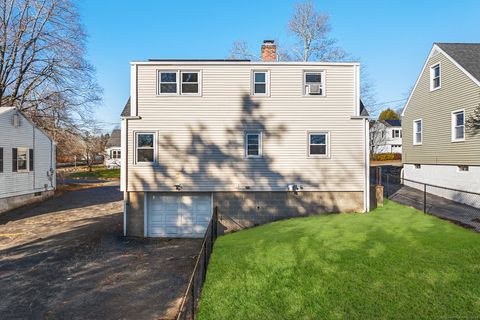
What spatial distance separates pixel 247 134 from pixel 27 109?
74.2ft

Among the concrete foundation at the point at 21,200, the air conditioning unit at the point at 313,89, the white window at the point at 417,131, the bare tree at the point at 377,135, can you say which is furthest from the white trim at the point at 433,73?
the bare tree at the point at 377,135

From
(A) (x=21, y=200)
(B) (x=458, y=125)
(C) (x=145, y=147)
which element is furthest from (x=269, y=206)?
(A) (x=21, y=200)

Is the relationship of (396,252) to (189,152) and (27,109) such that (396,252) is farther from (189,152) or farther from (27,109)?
(27,109)

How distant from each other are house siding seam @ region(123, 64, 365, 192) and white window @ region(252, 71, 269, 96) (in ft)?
1.00

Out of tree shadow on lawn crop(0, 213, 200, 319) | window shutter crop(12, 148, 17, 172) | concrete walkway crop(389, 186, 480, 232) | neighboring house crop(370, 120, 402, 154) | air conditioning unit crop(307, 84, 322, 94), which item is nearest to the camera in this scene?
tree shadow on lawn crop(0, 213, 200, 319)

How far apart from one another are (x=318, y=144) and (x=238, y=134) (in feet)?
12.5

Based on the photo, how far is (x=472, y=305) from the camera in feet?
19.4

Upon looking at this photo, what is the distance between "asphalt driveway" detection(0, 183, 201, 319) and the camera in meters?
7.71

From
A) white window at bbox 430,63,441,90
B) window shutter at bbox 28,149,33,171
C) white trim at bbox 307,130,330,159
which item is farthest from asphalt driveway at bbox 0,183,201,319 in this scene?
white window at bbox 430,63,441,90

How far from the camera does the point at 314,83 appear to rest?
47.4 feet

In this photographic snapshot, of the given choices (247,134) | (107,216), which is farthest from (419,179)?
(107,216)

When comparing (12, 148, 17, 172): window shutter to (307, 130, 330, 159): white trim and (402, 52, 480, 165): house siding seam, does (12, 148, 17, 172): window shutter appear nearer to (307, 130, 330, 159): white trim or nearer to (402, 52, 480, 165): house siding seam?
(307, 130, 330, 159): white trim

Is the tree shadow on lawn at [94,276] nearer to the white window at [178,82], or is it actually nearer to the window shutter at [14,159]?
the white window at [178,82]

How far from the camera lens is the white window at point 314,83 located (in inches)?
563
